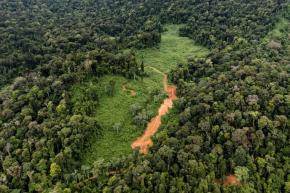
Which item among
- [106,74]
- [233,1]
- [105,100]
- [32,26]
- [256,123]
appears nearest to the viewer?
[256,123]

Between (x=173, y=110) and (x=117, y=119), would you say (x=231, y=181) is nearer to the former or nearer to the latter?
(x=173, y=110)

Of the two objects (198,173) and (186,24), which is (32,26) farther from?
(198,173)

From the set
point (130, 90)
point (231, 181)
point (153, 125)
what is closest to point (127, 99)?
point (130, 90)

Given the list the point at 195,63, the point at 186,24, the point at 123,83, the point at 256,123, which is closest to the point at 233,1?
the point at 186,24

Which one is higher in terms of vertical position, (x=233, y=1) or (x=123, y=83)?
(x=233, y=1)

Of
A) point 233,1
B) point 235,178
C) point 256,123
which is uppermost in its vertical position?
point 233,1

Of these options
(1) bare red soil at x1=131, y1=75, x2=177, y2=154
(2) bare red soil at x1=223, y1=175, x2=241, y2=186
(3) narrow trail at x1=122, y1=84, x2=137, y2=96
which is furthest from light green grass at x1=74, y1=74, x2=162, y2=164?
(2) bare red soil at x1=223, y1=175, x2=241, y2=186
